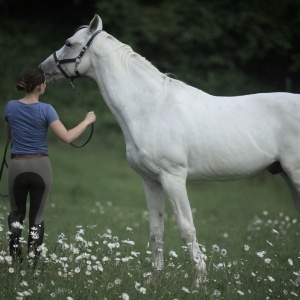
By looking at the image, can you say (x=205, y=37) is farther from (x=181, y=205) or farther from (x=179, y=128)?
(x=181, y=205)

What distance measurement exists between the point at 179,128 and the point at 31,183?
1.42 m

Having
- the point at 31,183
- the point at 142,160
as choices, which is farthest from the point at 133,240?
the point at 31,183

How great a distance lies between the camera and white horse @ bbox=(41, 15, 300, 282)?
6324mm

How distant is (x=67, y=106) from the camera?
18812 millimetres

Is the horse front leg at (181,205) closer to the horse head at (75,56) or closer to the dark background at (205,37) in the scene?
the horse head at (75,56)

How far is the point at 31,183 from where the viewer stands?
19.6ft

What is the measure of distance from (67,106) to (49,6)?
473 centimetres

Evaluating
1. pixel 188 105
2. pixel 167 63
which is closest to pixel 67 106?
pixel 167 63

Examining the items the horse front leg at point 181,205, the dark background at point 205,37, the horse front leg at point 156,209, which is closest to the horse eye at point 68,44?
the horse front leg at point 156,209

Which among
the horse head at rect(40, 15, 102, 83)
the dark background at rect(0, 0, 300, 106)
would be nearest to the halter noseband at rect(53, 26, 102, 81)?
the horse head at rect(40, 15, 102, 83)

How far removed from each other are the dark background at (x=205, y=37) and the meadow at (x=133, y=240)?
4.11m

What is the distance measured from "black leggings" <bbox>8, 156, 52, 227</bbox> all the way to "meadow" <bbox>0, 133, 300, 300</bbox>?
1.20ft

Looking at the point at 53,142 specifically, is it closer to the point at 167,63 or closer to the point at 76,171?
the point at 76,171

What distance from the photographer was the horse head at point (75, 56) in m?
6.72
